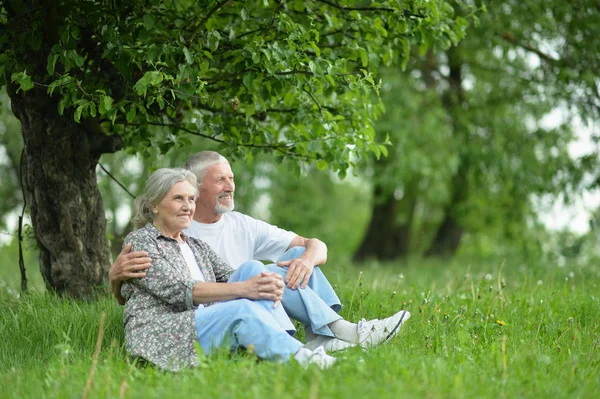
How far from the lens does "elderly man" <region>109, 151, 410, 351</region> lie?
15.8ft

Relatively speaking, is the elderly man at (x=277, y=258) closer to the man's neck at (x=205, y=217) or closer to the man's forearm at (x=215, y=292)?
the man's neck at (x=205, y=217)

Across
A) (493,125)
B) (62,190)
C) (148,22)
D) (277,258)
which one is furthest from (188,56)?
(493,125)

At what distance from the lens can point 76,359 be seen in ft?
14.3

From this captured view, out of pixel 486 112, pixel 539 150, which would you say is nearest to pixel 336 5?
pixel 486 112

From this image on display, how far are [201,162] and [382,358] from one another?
6.86 ft

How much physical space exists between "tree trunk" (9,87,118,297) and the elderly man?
1.33 metres

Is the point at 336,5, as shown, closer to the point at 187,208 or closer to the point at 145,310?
the point at 187,208

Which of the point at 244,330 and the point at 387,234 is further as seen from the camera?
the point at 387,234

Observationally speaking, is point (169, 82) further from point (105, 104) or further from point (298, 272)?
point (298, 272)

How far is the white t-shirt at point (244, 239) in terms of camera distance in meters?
5.43

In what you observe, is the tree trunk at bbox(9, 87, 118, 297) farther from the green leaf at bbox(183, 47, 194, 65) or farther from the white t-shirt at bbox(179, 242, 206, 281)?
the white t-shirt at bbox(179, 242, 206, 281)

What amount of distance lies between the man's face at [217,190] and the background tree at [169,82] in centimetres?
61

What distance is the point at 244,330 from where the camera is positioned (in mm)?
4184

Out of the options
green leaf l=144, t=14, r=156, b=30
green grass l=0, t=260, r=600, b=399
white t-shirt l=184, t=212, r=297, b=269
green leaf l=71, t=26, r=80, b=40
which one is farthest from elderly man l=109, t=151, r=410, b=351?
green leaf l=71, t=26, r=80, b=40
